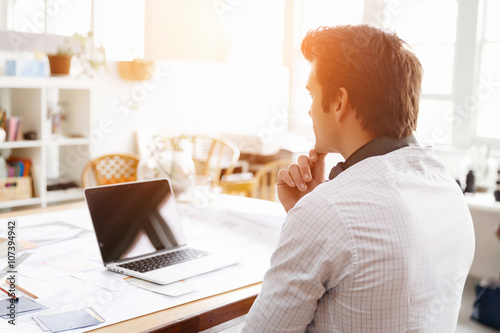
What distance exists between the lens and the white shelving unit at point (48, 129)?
3432 mm

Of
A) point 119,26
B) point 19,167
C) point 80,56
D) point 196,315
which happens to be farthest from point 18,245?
point 119,26

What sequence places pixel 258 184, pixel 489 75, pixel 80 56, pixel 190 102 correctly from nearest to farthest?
pixel 80 56, pixel 489 75, pixel 258 184, pixel 190 102

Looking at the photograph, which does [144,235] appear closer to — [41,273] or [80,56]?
[41,273]

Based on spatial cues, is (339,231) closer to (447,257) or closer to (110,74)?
(447,257)

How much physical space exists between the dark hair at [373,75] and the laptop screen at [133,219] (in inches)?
28.9

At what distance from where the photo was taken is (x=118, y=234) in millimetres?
1486

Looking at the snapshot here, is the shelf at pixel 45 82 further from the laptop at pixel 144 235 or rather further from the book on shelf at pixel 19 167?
the laptop at pixel 144 235

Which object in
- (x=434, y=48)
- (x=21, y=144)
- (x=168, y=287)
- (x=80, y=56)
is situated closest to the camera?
(x=168, y=287)

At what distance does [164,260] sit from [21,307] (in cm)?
41

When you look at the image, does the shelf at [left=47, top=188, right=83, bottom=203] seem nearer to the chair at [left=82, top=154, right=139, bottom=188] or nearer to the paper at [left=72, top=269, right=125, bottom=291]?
the chair at [left=82, top=154, right=139, bottom=188]

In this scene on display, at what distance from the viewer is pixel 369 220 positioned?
88cm

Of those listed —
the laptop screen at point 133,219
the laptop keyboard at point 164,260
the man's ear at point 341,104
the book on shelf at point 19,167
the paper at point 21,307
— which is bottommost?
the book on shelf at point 19,167

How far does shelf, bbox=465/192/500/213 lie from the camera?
3378mm

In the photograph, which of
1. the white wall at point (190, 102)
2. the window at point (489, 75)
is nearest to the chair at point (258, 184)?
the white wall at point (190, 102)
